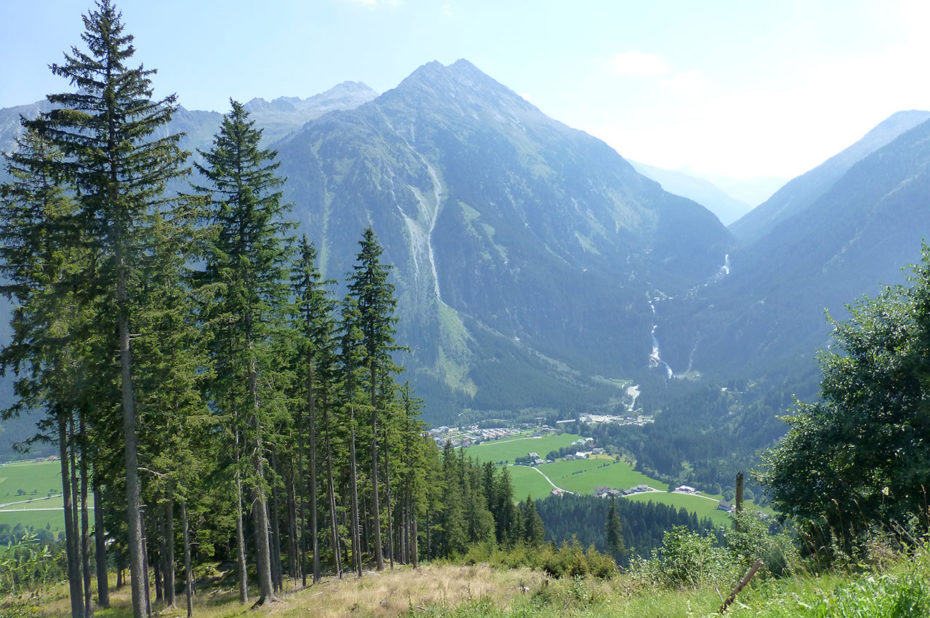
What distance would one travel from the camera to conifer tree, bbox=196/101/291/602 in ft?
67.4

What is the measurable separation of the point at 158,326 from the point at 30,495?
194 metres

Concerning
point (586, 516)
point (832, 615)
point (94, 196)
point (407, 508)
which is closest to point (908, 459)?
point (832, 615)

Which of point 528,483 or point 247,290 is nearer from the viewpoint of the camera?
point 247,290

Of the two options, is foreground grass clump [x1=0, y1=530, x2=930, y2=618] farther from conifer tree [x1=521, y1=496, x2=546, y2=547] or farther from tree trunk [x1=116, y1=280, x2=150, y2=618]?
conifer tree [x1=521, y1=496, x2=546, y2=547]

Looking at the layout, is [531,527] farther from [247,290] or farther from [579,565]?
[247,290]

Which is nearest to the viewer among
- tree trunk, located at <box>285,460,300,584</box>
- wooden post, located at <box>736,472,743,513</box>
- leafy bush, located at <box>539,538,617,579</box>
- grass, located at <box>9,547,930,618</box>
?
grass, located at <box>9,547,930,618</box>

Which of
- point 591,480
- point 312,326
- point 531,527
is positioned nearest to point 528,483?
point 591,480

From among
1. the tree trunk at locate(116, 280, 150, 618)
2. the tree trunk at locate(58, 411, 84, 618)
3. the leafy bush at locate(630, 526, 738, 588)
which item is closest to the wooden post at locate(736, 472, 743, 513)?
the leafy bush at locate(630, 526, 738, 588)

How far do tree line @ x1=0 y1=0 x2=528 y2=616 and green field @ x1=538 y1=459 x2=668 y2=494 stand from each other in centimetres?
13871

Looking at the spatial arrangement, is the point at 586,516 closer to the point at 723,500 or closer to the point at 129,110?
Result: the point at 723,500

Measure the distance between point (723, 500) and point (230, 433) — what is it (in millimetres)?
168193

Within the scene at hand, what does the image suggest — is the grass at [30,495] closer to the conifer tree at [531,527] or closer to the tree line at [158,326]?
the conifer tree at [531,527]

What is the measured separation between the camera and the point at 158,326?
18953mm

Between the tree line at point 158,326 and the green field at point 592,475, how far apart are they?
13871 centimetres
